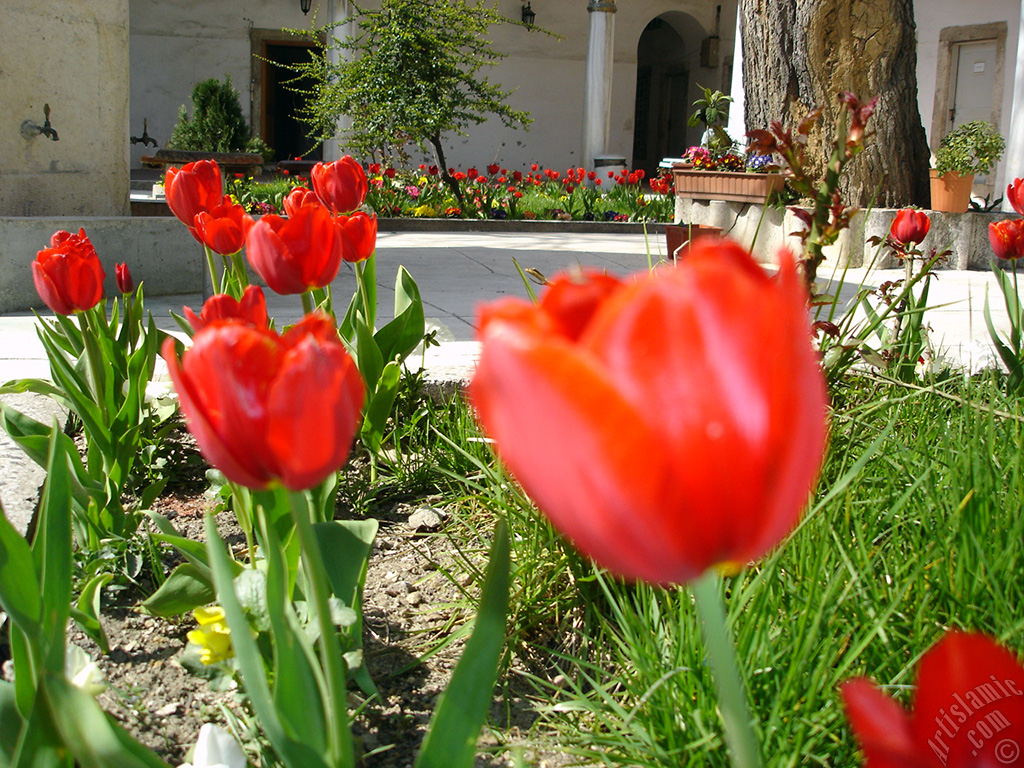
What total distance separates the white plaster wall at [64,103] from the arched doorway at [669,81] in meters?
13.4

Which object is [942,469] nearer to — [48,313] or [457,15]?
[48,313]

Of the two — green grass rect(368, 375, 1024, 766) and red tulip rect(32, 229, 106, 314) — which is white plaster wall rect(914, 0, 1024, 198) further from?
red tulip rect(32, 229, 106, 314)

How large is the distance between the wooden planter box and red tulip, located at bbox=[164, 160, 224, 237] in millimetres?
5249

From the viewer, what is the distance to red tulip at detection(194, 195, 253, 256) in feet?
5.37

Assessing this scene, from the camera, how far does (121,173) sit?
456cm

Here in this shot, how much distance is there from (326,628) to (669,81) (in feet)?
61.9

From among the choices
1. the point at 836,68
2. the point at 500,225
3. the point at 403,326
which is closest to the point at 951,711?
the point at 403,326

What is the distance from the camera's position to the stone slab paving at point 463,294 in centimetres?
249

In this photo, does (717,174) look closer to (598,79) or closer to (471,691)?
(598,79)

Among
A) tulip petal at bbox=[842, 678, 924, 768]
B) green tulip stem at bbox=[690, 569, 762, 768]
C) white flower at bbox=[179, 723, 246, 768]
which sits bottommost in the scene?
white flower at bbox=[179, 723, 246, 768]

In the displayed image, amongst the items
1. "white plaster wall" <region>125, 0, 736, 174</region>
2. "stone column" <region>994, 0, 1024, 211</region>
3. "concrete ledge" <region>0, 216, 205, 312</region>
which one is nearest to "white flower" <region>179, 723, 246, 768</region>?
"concrete ledge" <region>0, 216, 205, 312</region>

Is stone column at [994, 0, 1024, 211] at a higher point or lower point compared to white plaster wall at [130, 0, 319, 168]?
lower

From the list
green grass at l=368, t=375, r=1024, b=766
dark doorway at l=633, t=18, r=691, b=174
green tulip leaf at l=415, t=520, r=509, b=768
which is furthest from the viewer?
dark doorway at l=633, t=18, r=691, b=174

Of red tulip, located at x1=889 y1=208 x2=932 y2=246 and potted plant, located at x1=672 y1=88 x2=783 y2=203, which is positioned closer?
red tulip, located at x1=889 y1=208 x2=932 y2=246
